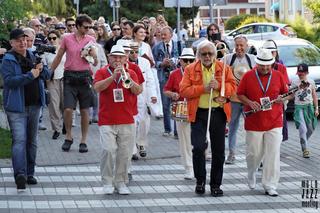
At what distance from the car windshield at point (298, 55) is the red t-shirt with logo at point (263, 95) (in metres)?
9.37

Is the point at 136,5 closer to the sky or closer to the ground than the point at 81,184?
closer to the sky

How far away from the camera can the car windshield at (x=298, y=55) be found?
66.1 ft

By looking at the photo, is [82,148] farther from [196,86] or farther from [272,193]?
[272,193]

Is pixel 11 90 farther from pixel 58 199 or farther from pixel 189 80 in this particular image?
pixel 189 80

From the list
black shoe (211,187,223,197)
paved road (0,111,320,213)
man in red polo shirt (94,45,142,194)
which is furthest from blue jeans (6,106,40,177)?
black shoe (211,187,223,197)

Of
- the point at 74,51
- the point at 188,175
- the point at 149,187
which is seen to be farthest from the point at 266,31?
the point at 149,187

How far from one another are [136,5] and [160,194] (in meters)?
37.8

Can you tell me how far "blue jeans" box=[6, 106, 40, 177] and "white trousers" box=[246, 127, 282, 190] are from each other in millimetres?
2738

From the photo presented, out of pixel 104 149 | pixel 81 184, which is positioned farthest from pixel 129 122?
pixel 81 184

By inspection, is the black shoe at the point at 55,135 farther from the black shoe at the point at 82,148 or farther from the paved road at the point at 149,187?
the black shoe at the point at 82,148

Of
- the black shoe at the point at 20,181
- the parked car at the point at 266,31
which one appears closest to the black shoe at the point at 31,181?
the black shoe at the point at 20,181

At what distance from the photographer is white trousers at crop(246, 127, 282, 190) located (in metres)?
10.5

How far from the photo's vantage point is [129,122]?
10.5 m

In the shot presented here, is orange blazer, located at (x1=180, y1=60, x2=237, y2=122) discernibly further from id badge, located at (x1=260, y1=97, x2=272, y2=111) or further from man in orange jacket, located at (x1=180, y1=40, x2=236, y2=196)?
id badge, located at (x1=260, y1=97, x2=272, y2=111)
